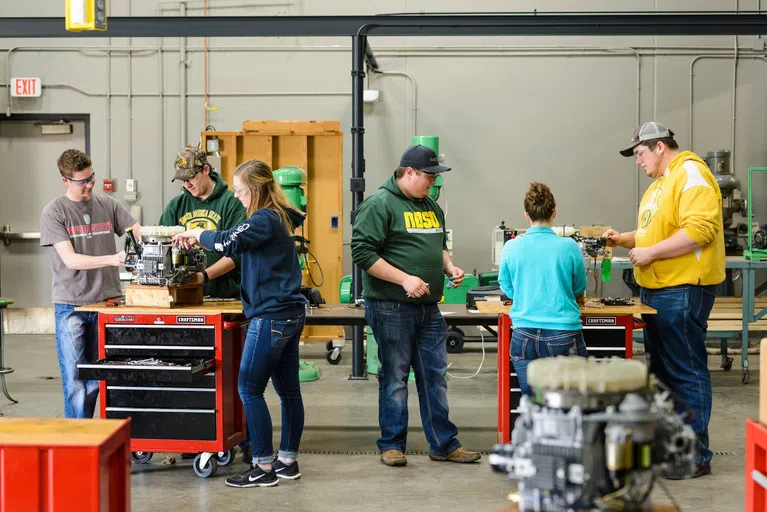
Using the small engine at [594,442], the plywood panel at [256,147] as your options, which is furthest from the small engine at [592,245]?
the plywood panel at [256,147]

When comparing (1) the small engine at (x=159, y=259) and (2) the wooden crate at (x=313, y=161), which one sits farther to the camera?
(2) the wooden crate at (x=313, y=161)

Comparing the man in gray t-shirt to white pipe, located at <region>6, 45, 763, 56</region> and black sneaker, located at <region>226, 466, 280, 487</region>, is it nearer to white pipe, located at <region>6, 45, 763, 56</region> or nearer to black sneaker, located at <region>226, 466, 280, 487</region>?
black sneaker, located at <region>226, 466, 280, 487</region>

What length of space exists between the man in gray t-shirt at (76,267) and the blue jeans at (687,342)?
2.43 meters

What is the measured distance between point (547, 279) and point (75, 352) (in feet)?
7.07

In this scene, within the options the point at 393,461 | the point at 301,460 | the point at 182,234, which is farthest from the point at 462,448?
the point at 182,234

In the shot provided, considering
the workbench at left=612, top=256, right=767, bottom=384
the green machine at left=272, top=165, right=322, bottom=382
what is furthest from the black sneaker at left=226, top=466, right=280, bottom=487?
the workbench at left=612, top=256, right=767, bottom=384

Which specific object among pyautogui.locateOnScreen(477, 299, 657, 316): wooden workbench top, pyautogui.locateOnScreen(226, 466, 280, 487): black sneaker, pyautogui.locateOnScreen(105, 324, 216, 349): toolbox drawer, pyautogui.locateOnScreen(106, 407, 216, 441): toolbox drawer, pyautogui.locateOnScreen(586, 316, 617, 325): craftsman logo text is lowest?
pyautogui.locateOnScreen(226, 466, 280, 487): black sneaker

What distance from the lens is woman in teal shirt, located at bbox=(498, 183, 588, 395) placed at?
3.50 meters

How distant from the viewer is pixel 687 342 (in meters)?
3.79

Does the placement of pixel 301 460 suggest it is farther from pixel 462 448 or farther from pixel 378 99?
pixel 378 99

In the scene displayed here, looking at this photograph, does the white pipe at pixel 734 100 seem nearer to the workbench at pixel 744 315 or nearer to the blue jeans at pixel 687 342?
the workbench at pixel 744 315

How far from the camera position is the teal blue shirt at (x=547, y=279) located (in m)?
3.50

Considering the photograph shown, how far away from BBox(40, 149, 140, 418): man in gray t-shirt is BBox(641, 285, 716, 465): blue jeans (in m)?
2.43

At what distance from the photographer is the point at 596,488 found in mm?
1612
